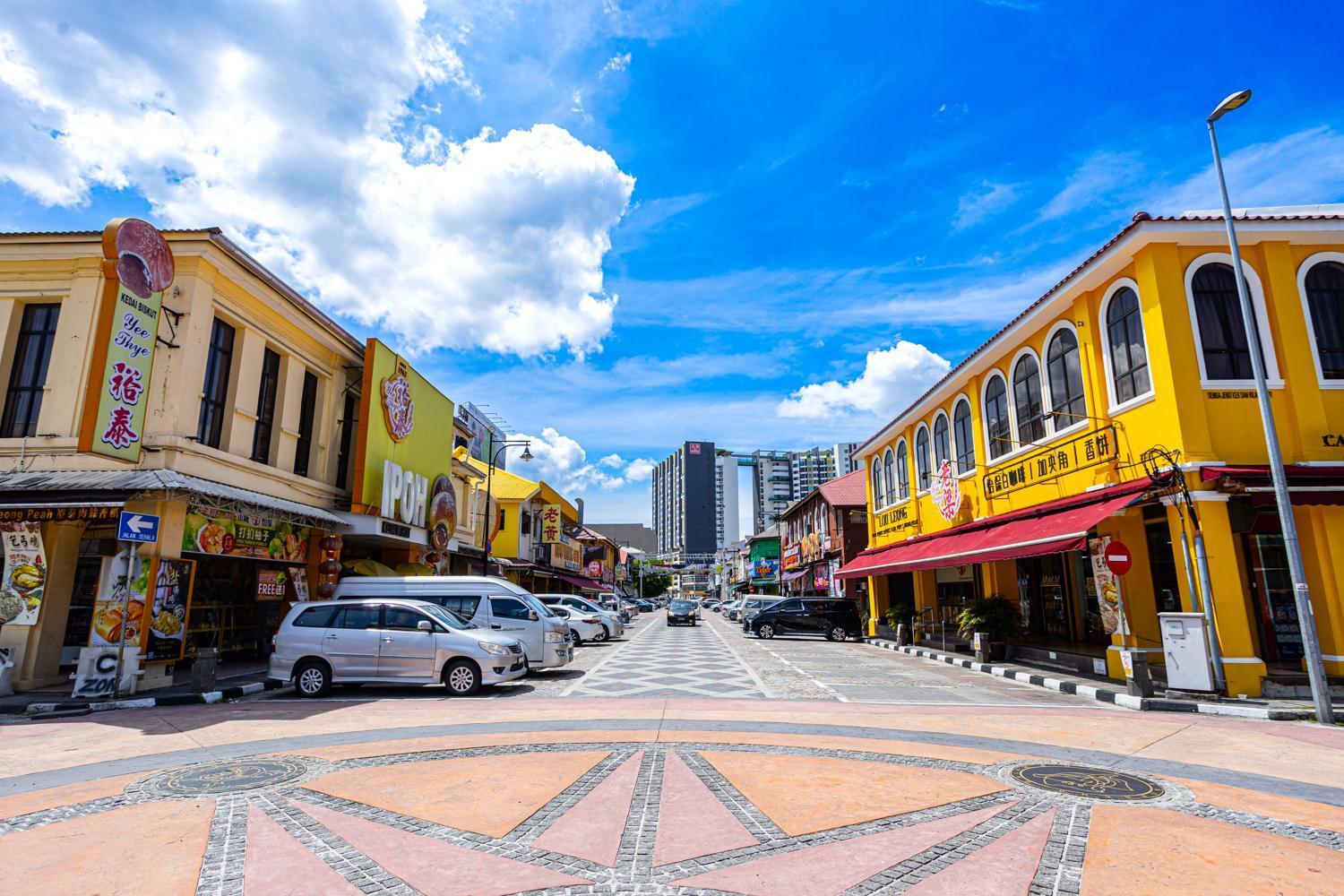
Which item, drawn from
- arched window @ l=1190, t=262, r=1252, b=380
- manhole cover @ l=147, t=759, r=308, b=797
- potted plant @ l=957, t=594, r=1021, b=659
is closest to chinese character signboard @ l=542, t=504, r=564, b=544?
potted plant @ l=957, t=594, r=1021, b=659

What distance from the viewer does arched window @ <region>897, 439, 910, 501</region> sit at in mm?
25578

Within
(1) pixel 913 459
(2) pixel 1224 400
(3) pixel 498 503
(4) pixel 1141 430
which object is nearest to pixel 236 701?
(4) pixel 1141 430

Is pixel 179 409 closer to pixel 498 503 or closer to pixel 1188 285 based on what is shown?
pixel 1188 285

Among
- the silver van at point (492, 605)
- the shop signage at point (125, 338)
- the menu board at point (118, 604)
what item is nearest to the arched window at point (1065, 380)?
the silver van at point (492, 605)

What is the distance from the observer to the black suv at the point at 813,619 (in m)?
27.4

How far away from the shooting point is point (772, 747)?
24.0ft

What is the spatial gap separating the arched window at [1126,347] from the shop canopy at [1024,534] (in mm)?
1928

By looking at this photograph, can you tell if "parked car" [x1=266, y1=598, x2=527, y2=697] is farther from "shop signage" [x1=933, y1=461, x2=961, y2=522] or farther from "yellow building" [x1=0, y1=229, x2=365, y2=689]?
"shop signage" [x1=933, y1=461, x2=961, y2=522]

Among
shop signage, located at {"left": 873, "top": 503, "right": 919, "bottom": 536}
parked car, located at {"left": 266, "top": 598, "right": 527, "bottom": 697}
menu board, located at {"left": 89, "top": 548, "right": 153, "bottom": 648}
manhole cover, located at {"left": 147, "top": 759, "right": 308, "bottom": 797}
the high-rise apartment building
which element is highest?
the high-rise apartment building

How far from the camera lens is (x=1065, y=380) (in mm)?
15422

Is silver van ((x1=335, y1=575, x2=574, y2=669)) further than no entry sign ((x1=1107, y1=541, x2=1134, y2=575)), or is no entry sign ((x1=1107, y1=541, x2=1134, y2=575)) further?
silver van ((x1=335, y1=575, x2=574, y2=669))

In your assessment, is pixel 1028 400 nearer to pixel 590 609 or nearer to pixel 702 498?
pixel 590 609

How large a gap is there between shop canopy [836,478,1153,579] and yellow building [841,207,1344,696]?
0.06 meters

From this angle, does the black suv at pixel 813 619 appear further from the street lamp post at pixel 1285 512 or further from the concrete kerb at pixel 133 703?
the concrete kerb at pixel 133 703
